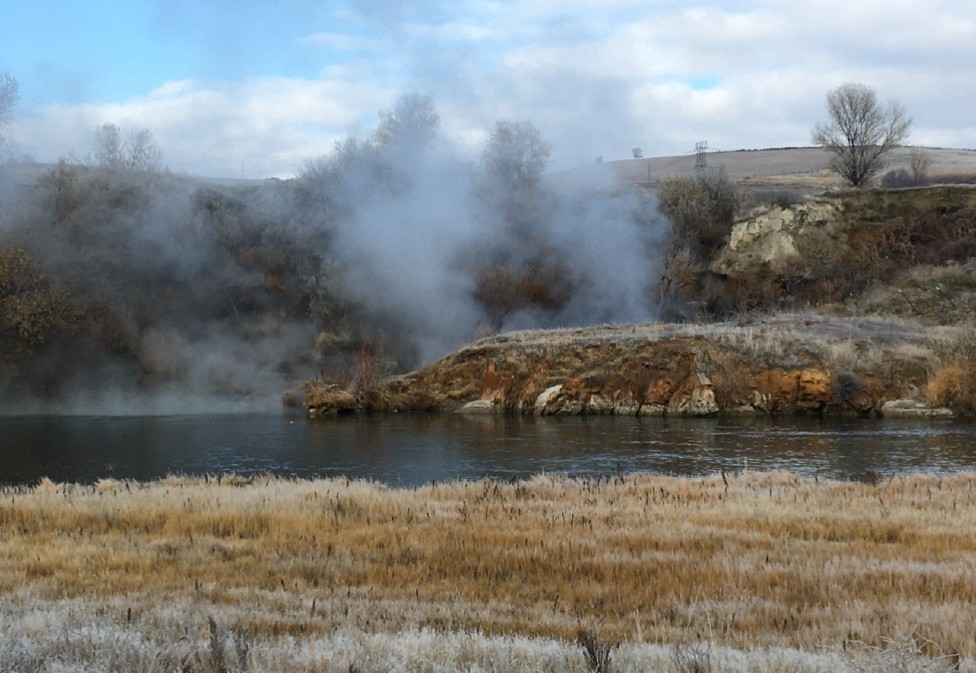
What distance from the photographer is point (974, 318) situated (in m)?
42.7

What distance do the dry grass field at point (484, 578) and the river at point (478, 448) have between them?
21.1 feet

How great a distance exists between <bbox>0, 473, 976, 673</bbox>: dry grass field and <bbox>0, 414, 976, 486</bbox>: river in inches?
253

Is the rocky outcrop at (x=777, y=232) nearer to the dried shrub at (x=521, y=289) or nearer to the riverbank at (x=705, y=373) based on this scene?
the dried shrub at (x=521, y=289)

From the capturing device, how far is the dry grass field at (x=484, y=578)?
6.04 metres

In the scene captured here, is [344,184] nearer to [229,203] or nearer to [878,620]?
[229,203]

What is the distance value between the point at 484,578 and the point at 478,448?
18.5m

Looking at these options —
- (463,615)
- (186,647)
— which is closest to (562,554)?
(463,615)

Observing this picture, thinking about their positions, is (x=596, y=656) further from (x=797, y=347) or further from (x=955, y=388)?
(x=797, y=347)

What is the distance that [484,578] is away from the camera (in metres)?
9.17

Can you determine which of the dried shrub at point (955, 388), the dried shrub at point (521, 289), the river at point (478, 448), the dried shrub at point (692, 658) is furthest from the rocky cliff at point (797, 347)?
the dried shrub at point (692, 658)

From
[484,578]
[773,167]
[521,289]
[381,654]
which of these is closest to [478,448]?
[484,578]

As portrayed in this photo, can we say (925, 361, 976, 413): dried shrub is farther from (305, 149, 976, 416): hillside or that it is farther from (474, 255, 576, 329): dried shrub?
(474, 255, 576, 329): dried shrub

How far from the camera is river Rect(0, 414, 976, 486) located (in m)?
22.5

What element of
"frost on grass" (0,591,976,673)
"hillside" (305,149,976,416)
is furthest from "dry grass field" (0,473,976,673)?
"hillside" (305,149,976,416)
